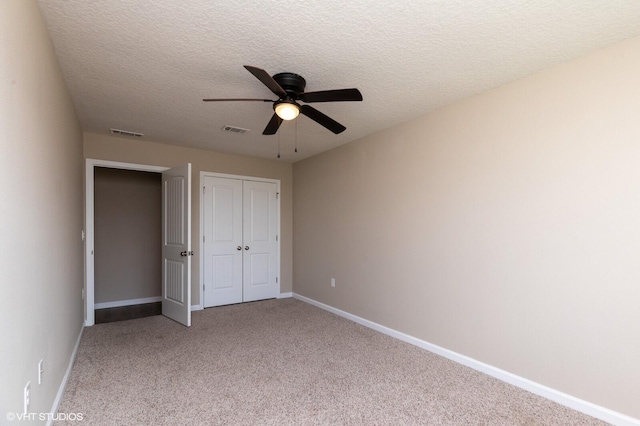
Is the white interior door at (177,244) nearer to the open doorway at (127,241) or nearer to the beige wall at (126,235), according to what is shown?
the open doorway at (127,241)

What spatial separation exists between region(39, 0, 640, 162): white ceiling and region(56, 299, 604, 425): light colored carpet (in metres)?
2.48

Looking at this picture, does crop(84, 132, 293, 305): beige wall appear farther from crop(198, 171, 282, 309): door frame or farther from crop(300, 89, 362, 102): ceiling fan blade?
crop(300, 89, 362, 102): ceiling fan blade

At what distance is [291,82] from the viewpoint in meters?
2.52

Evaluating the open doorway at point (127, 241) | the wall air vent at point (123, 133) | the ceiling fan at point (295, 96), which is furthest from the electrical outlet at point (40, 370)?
the open doorway at point (127, 241)

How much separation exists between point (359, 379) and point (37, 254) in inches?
94.8

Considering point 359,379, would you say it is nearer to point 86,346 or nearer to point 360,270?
point 360,270

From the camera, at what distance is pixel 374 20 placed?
77.0 inches

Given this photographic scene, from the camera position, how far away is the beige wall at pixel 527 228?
85.2 inches

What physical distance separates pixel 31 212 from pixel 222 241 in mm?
3562

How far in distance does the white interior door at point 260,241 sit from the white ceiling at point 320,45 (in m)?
2.35

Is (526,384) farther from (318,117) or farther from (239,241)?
(239,241)

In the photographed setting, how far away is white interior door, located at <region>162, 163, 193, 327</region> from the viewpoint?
418 cm

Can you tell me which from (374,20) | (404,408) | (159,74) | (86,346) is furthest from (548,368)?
(86,346)

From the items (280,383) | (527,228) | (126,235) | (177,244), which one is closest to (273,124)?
(280,383)
